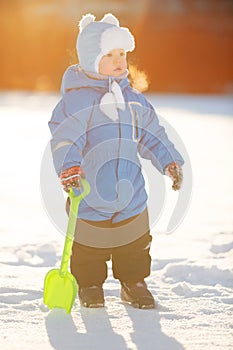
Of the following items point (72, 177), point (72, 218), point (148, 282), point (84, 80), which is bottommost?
point (148, 282)

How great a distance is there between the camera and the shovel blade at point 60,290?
9.14ft

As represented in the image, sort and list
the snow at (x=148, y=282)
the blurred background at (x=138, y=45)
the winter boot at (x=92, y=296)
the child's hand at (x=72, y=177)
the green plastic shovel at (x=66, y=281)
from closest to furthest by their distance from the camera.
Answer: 1. the snow at (x=148, y=282)
2. the child's hand at (x=72, y=177)
3. the green plastic shovel at (x=66, y=281)
4. the winter boot at (x=92, y=296)
5. the blurred background at (x=138, y=45)

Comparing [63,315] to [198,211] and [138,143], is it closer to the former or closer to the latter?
[138,143]

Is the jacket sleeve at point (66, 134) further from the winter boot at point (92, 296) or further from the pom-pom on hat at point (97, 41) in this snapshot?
the winter boot at point (92, 296)

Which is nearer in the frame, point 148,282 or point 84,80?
point 84,80

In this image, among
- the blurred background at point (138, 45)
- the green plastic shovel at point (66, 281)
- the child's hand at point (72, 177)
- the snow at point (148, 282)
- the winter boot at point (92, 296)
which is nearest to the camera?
the snow at point (148, 282)

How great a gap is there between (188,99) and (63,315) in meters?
13.8

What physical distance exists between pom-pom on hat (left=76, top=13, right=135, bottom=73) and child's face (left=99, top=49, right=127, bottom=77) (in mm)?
20

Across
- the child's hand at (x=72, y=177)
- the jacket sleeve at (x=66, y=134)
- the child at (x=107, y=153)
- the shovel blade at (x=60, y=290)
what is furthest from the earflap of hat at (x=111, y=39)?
the shovel blade at (x=60, y=290)

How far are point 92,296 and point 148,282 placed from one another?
47 cm

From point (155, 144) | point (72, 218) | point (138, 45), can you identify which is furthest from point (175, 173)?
point (138, 45)

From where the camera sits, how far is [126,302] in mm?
2980

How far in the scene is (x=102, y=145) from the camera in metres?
2.82

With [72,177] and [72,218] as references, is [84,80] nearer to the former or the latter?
[72,177]
